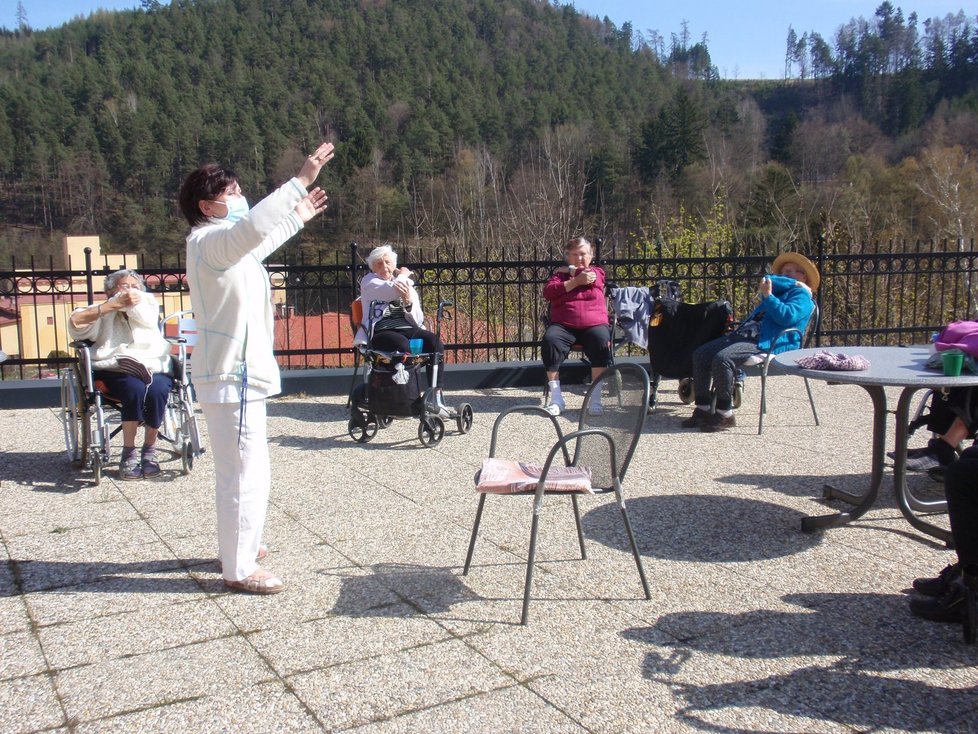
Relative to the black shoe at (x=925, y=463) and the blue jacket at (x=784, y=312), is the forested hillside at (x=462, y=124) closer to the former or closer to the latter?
the blue jacket at (x=784, y=312)

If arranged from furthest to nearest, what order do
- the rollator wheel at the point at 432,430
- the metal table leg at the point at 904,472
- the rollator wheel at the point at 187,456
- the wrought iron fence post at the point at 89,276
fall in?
1. the wrought iron fence post at the point at 89,276
2. the rollator wheel at the point at 432,430
3. the rollator wheel at the point at 187,456
4. the metal table leg at the point at 904,472

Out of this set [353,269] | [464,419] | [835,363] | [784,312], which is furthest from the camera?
[353,269]

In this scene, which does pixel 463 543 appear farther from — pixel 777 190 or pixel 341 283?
pixel 777 190

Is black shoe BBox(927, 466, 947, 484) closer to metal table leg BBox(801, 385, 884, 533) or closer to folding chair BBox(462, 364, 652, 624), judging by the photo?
metal table leg BBox(801, 385, 884, 533)

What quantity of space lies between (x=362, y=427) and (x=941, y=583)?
415 centimetres

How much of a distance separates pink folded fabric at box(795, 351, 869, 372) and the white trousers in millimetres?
2423

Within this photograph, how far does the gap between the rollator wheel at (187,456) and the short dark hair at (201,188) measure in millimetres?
2396

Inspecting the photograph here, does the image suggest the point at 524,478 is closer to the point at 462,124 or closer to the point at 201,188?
the point at 201,188

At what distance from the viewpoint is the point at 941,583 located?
3.28 metres

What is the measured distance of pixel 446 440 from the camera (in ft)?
21.7

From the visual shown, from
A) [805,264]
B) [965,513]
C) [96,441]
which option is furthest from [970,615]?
[96,441]

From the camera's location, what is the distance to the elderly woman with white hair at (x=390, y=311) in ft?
21.7

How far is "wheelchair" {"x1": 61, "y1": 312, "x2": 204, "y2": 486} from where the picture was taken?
532cm

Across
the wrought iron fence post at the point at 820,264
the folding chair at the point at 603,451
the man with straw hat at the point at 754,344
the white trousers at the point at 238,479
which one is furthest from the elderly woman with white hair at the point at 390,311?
the wrought iron fence post at the point at 820,264
